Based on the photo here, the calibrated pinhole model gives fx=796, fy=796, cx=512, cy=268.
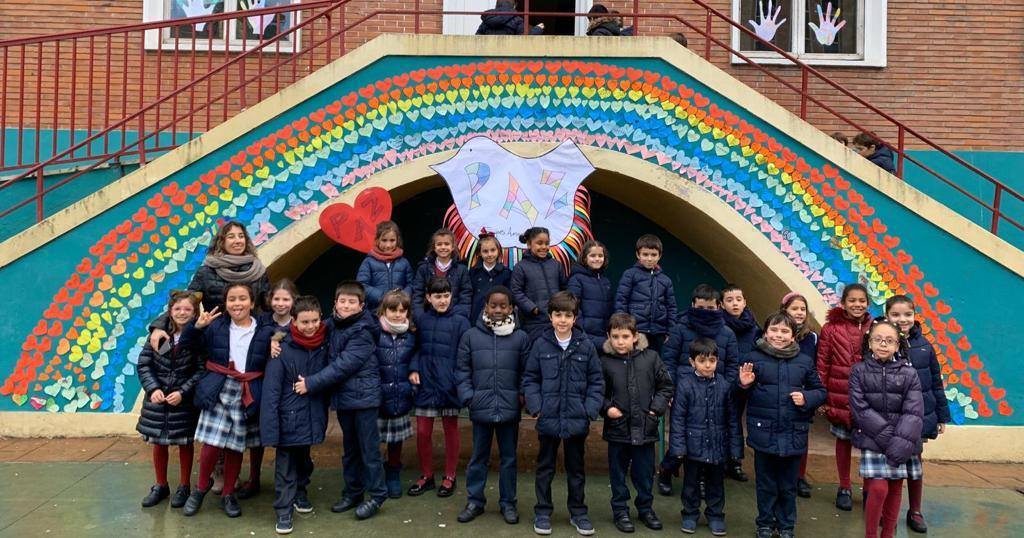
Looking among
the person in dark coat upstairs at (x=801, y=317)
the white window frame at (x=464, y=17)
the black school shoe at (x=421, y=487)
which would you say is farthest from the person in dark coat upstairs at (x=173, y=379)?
the white window frame at (x=464, y=17)

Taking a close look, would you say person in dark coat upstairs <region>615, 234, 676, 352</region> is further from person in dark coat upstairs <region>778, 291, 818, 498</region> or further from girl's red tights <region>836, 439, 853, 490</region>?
girl's red tights <region>836, 439, 853, 490</region>

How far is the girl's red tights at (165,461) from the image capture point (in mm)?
5311

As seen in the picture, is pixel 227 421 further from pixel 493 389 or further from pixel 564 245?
pixel 564 245

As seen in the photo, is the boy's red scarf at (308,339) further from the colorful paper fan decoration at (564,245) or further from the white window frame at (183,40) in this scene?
the white window frame at (183,40)

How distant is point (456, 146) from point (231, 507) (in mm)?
3574

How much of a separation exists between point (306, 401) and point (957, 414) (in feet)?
18.3

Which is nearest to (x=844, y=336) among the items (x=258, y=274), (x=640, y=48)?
(x=640, y=48)

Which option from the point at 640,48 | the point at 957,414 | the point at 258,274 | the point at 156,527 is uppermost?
the point at 640,48

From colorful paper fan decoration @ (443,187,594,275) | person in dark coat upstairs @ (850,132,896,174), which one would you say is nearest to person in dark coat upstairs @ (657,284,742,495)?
colorful paper fan decoration @ (443,187,594,275)

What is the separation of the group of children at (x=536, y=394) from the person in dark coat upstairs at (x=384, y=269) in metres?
0.61

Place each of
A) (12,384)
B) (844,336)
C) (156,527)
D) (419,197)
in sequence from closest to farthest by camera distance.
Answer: (156,527), (844,336), (12,384), (419,197)

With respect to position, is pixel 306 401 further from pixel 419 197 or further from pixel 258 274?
pixel 419 197

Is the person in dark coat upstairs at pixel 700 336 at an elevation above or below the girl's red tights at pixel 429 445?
above

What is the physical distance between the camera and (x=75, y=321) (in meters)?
6.82
